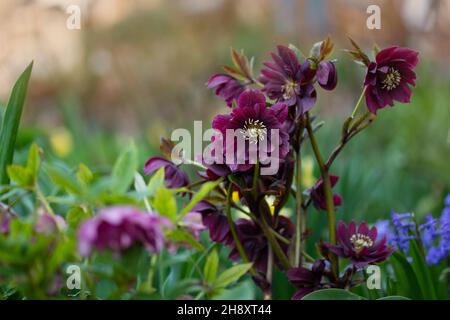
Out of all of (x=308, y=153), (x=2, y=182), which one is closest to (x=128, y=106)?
(x=308, y=153)

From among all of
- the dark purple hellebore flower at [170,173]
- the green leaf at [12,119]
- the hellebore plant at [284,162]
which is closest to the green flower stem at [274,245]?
the hellebore plant at [284,162]

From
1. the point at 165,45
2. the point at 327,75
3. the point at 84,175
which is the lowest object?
the point at 84,175

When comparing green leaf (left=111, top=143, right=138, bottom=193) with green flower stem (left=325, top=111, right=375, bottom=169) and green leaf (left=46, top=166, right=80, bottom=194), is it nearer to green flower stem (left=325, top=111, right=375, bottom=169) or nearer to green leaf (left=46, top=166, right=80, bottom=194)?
green leaf (left=46, top=166, right=80, bottom=194)

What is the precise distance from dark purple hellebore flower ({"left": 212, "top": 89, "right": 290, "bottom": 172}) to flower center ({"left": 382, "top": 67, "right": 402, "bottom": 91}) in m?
0.13

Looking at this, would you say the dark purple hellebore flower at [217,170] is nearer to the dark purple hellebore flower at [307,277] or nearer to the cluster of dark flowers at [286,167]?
the cluster of dark flowers at [286,167]

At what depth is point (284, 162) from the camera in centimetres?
73

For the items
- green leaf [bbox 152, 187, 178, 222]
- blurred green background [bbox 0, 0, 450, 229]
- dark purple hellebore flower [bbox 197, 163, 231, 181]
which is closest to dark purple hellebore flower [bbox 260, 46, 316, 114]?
dark purple hellebore flower [bbox 197, 163, 231, 181]

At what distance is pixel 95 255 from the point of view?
0.54m

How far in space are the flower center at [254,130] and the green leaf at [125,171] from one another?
0.15m

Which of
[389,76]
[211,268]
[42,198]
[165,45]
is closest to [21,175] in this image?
[42,198]

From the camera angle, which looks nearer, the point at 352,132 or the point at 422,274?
the point at 352,132

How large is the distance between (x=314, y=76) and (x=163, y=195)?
0.27 m

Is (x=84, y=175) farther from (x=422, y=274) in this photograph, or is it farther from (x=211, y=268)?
(x=422, y=274)

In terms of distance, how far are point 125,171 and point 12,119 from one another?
313 millimetres
